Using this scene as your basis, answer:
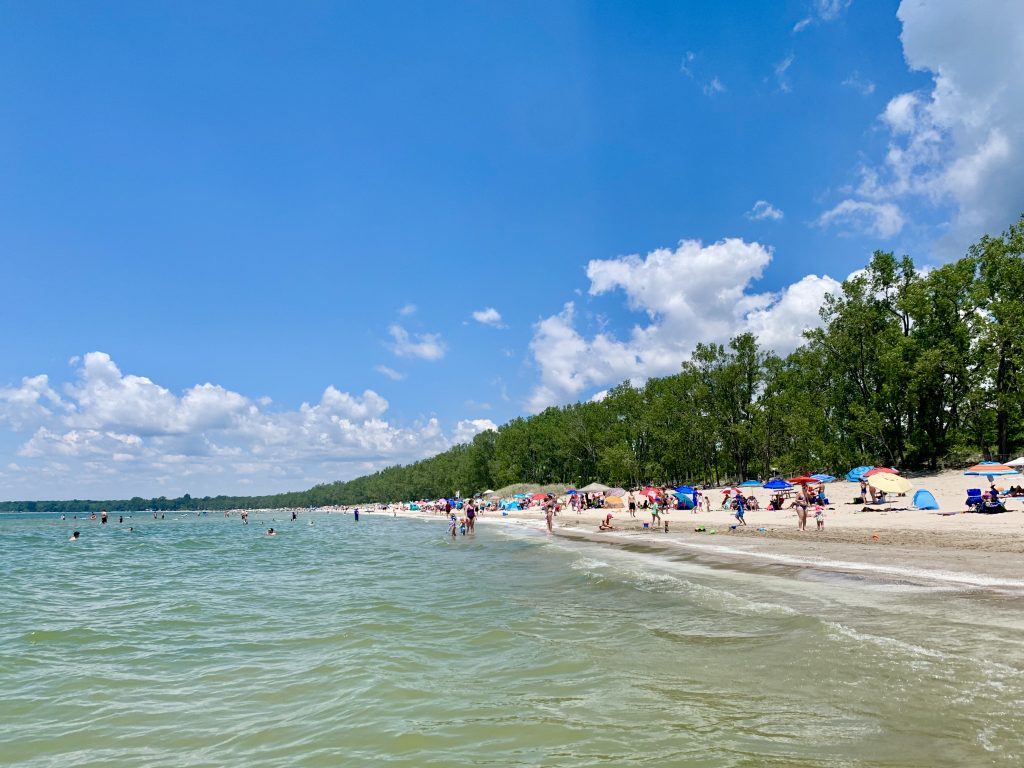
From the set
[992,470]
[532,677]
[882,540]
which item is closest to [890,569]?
[882,540]

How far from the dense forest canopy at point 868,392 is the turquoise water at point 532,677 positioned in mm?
44503

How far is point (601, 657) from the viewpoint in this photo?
34.0ft

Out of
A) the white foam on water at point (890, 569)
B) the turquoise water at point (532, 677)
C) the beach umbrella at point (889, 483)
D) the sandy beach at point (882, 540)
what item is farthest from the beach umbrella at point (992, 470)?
the turquoise water at point (532, 677)

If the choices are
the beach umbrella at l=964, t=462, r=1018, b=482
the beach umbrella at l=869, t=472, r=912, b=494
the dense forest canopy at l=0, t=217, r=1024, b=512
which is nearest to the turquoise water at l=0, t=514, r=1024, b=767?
the beach umbrella at l=869, t=472, r=912, b=494

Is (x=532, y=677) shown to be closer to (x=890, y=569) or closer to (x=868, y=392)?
(x=890, y=569)

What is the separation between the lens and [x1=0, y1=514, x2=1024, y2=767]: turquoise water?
658 cm

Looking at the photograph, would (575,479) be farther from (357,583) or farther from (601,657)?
(601,657)

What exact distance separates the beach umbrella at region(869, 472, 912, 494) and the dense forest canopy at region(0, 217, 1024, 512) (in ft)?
65.0

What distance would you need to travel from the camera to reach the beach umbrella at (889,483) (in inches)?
1359

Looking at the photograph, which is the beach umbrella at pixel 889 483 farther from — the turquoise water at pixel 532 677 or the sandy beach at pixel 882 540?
the turquoise water at pixel 532 677

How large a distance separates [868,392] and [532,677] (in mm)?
62226

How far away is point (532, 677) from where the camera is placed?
941 cm

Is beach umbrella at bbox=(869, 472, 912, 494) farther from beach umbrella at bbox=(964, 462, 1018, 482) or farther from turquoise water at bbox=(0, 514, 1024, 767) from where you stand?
turquoise water at bbox=(0, 514, 1024, 767)

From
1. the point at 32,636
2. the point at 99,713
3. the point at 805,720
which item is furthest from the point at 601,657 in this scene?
the point at 32,636
